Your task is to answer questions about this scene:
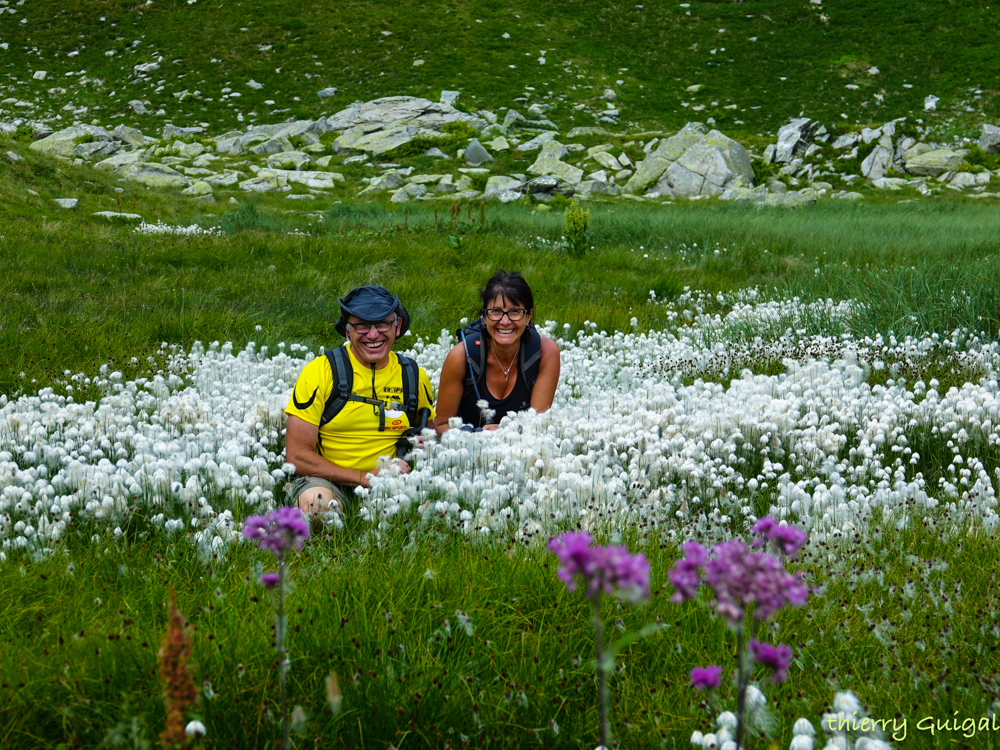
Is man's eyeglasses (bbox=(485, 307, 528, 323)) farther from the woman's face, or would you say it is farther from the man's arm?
the man's arm

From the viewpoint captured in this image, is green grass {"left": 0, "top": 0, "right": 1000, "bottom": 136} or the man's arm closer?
the man's arm

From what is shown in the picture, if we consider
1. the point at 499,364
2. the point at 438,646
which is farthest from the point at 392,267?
the point at 438,646

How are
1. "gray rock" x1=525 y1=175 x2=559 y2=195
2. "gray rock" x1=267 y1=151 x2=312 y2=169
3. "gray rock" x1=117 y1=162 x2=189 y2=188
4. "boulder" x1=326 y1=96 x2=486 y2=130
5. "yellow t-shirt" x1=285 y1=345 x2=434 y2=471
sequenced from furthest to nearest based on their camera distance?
"boulder" x1=326 y1=96 x2=486 y2=130, "gray rock" x1=267 y1=151 x2=312 y2=169, "gray rock" x1=525 y1=175 x2=559 y2=195, "gray rock" x1=117 y1=162 x2=189 y2=188, "yellow t-shirt" x1=285 y1=345 x2=434 y2=471

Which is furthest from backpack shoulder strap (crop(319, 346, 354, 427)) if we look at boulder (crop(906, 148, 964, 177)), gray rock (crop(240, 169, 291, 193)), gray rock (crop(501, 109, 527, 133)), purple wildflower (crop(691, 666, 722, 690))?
boulder (crop(906, 148, 964, 177))

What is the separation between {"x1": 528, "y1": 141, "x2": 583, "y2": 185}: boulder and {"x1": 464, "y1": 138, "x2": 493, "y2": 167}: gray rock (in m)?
2.10

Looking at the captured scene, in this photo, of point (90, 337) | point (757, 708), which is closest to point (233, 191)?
point (90, 337)

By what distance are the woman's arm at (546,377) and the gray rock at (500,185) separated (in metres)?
19.6

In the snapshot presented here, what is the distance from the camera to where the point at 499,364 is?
21.4 feet

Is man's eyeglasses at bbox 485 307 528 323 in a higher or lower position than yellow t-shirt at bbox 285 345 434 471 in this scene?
higher

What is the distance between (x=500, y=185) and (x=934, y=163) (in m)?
19.3

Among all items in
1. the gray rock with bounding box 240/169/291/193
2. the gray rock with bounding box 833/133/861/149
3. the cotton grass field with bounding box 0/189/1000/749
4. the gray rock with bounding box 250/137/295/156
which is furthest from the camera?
the gray rock with bounding box 833/133/861/149

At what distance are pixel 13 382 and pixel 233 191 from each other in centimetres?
2018

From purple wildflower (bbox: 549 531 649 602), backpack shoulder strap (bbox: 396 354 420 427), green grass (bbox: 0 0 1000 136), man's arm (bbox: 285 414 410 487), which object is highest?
green grass (bbox: 0 0 1000 136)

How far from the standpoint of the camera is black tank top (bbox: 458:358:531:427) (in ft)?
21.3
